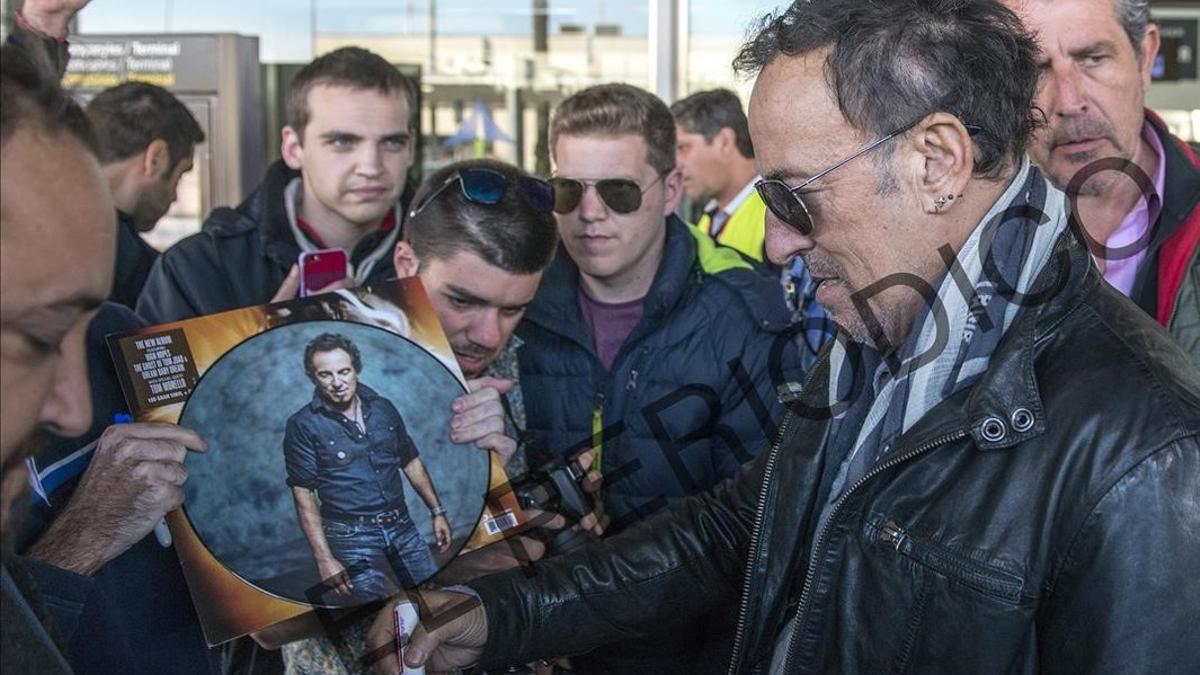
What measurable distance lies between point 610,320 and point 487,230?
0.64m

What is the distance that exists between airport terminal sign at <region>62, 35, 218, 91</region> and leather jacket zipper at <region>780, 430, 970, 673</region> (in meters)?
5.80

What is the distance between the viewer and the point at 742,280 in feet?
10.9

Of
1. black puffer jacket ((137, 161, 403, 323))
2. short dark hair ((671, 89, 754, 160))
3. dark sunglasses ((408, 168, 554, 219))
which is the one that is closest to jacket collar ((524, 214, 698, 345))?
dark sunglasses ((408, 168, 554, 219))

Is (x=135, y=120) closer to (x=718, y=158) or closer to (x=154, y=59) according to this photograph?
(x=154, y=59)

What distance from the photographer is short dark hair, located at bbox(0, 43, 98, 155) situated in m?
1.23

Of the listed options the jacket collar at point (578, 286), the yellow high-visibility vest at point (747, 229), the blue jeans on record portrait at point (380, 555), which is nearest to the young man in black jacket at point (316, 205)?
the jacket collar at point (578, 286)

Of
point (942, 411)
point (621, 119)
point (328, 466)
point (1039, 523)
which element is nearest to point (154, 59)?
point (621, 119)

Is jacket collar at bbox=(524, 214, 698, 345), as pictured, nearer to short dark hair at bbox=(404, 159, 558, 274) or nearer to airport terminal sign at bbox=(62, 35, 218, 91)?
short dark hair at bbox=(404, 159, 558, 274)

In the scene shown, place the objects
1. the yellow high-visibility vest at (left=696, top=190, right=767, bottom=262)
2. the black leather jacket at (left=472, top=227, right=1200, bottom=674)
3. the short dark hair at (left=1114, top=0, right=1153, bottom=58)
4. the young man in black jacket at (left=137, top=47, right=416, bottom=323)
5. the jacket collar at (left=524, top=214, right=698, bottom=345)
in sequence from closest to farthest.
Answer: the black leather jacket at (left=472, top=227, right=1200, bottom=674), the short dark hair at (left=1114, top=0, right=1153, bottom=58), the jacket collar at (left=524, top=214, right=698, bottom=345), the young man in black jacket at (left=137, top=47, right=416, bottom=323), the yellow high-visibility vest at (left=696, top=190, right=767, bottom=262)

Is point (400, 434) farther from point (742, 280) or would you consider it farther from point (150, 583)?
point (742, 280)

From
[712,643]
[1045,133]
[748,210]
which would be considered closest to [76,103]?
[712,643]

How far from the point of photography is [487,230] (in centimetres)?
286

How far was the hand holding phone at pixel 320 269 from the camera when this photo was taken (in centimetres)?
285

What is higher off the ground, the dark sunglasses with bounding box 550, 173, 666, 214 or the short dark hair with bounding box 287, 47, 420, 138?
the short dark hair with bounding box 287, 47, 420, 138
